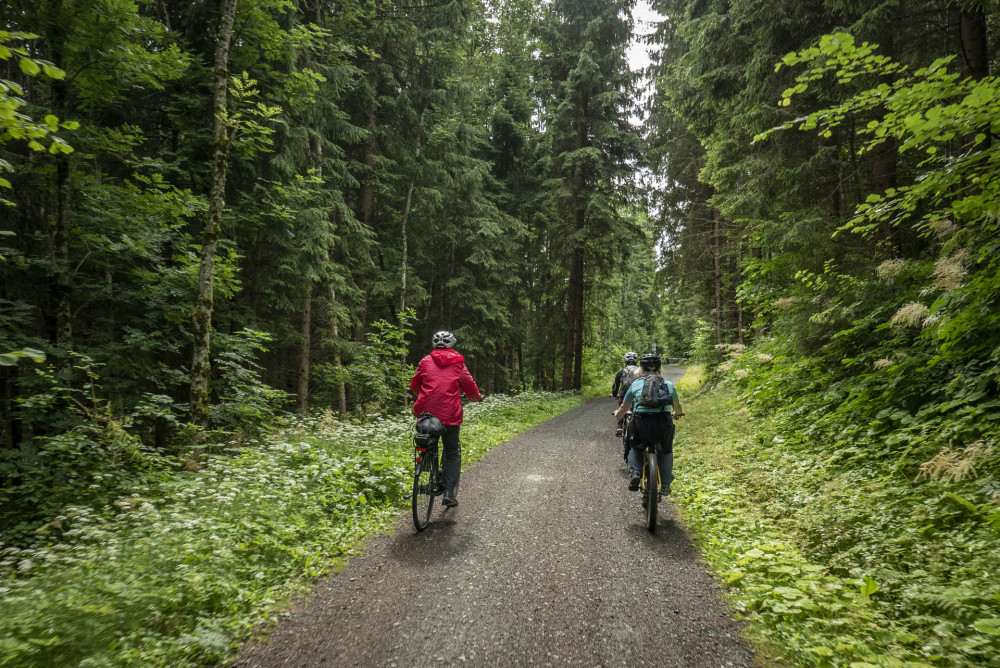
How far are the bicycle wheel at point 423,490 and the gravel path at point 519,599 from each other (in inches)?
7.2

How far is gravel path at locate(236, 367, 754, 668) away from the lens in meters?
2.98

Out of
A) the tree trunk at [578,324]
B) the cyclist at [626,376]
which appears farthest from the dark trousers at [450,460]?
the tree trunk at [578,324]

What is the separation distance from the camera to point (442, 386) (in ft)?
18.4

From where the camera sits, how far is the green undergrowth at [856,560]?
2635mm

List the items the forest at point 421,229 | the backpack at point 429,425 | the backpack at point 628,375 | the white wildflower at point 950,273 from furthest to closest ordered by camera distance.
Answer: the backpack at point 628,375 < the backpack at point 429,425 < the white wildflower at point 950,273 < the forest at point 421,229

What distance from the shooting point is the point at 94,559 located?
349 centimetres

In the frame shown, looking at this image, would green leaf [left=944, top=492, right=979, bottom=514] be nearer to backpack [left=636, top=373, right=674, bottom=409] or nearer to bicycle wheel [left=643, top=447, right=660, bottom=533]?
bicycle wheel [left=643, top=447, right=660, bottom=533]

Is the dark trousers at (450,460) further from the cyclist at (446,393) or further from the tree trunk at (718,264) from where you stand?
the tree trunk at (718,264)

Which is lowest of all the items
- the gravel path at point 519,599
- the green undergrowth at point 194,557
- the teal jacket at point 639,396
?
the gravel path at point 519,599

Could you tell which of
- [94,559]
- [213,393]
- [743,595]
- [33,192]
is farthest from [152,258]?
[743,595]

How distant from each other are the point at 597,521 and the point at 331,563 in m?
3.24

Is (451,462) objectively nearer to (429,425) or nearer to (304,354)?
(429,425)

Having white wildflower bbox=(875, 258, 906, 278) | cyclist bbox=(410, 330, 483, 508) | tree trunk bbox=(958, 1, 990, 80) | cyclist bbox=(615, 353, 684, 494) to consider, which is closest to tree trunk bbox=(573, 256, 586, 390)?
white wildflower bbox=(875, 258, 906, 278)

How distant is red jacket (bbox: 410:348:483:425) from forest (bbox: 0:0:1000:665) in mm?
3634
